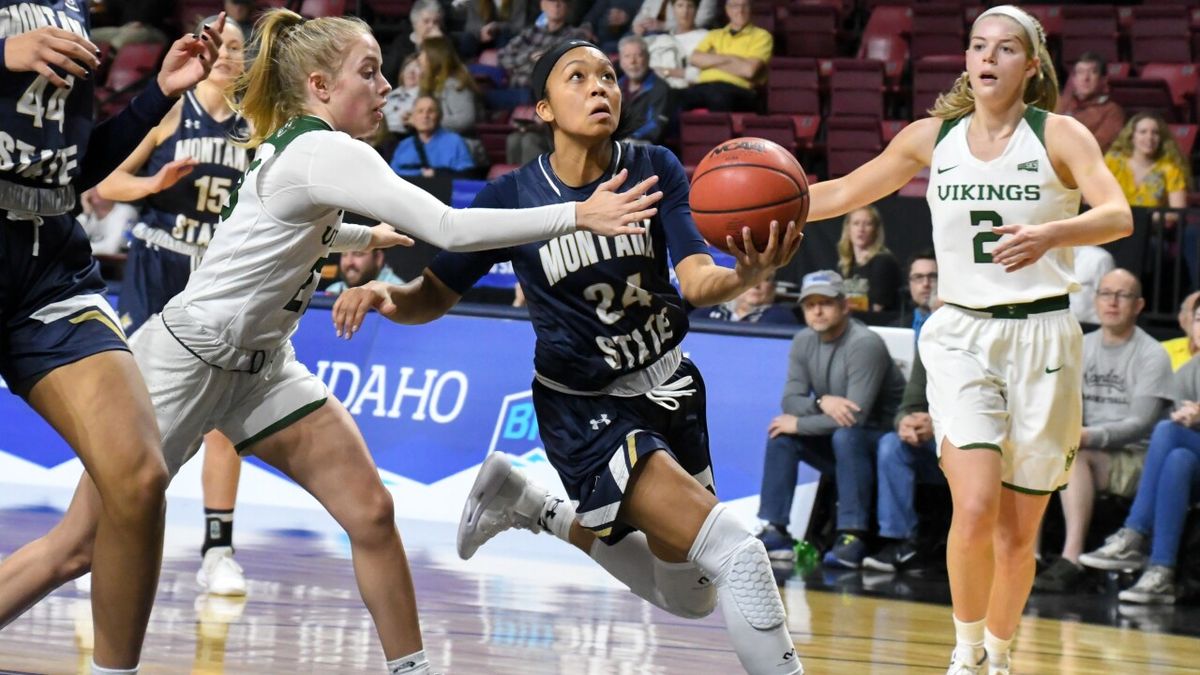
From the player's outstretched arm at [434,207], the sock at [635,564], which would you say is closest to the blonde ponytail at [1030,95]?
the sock at [635,564]

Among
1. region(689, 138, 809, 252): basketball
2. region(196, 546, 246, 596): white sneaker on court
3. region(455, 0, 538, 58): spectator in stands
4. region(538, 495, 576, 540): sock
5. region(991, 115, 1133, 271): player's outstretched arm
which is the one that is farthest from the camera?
region(455, 0, 538, 58): spectator in stands

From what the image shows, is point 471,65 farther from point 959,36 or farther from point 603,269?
point 603,269

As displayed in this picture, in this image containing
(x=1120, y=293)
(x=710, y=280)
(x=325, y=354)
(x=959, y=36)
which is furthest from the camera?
(x=959, y=36)

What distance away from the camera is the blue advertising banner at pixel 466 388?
791 cm

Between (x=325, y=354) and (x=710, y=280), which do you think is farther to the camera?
(x=325, y=354)

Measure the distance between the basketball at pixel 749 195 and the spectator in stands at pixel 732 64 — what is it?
24.7 ft

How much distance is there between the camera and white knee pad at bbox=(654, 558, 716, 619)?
14.3 ft

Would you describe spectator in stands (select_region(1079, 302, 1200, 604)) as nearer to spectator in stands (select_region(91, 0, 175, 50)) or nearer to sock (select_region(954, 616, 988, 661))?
sock (select_region(954, 616, 988, 661))

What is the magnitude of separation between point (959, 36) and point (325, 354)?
5524mm

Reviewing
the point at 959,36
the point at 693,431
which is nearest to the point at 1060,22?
the point at 959,36

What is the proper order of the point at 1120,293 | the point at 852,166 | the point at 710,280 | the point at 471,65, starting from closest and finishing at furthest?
the point at 710,280, the point at 1120,293, the point at 852,166, the point at 471,65

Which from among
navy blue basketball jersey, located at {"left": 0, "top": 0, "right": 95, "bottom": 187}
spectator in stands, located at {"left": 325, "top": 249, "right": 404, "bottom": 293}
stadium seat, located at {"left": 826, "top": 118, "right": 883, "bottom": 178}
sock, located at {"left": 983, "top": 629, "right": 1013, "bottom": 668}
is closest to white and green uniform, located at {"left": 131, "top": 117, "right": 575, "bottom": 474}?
navy blue basketball jersey, located at {"left": 0, "top": 0, "right": 95, "bottom": 187}

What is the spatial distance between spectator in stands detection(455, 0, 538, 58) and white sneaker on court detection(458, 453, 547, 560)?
7.99 m

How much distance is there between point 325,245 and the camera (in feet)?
12.9
